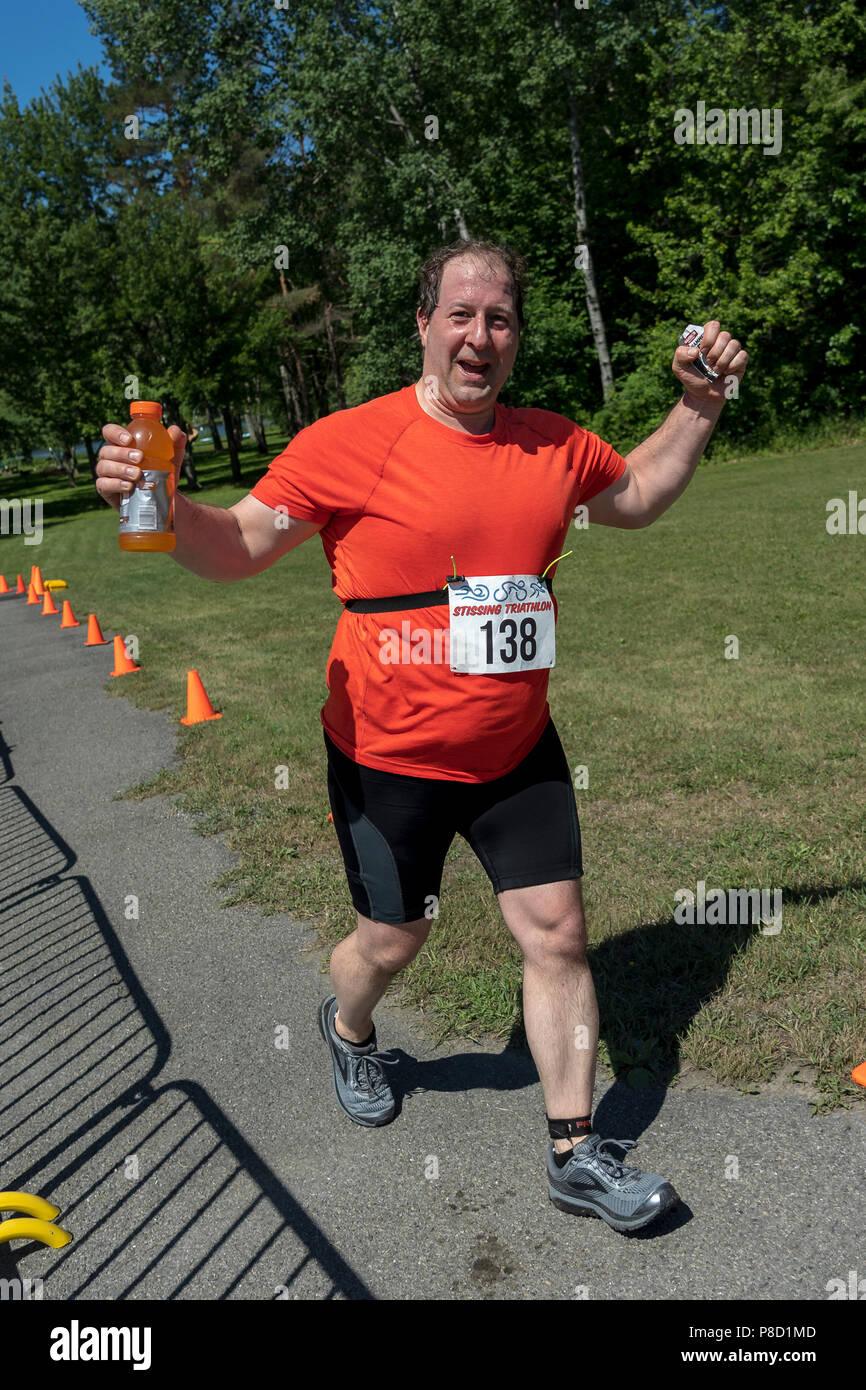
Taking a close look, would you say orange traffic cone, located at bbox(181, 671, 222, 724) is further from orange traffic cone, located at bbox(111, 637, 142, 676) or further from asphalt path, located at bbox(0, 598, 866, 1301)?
asphalt path, located at bbox(0, 598, 866, 1301)

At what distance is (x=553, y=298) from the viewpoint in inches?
1324

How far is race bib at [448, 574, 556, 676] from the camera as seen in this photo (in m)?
2.74

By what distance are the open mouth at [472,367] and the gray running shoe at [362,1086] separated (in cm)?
212

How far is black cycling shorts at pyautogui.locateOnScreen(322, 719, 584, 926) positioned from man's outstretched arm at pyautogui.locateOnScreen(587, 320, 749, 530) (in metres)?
0.84

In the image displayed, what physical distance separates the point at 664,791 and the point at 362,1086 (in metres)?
3.11

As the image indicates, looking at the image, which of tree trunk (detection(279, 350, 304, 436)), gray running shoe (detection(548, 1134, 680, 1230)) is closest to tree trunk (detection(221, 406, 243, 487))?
tree trunk (detection(279, 350, 304, 436))

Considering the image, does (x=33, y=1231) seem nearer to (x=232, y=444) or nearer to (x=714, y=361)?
(x=714, y=361)

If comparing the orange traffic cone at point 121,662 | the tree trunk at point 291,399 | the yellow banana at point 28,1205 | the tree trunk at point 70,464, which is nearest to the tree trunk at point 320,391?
the tree trunk at point 291,399

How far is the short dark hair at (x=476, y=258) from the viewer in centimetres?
283

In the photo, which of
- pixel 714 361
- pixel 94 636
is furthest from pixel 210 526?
pixel 94 636

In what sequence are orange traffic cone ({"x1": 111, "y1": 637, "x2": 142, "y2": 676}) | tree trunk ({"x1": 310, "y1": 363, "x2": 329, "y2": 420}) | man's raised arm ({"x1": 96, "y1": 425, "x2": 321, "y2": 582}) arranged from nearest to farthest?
1. man's raised arm ({"x1": 96, "y1": 425, "x2": 321, "y2": 582})
2. orange traffic cone ({"x1": 111, "y1": 637, "x2": 142, "y2": 676})
3. tree trunk ({"x1": 310, "y1": 363, "x2": 329, "y2": 420})

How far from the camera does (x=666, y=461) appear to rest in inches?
129

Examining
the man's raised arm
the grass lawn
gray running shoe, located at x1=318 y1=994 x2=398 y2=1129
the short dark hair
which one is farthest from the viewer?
the grass lawn
